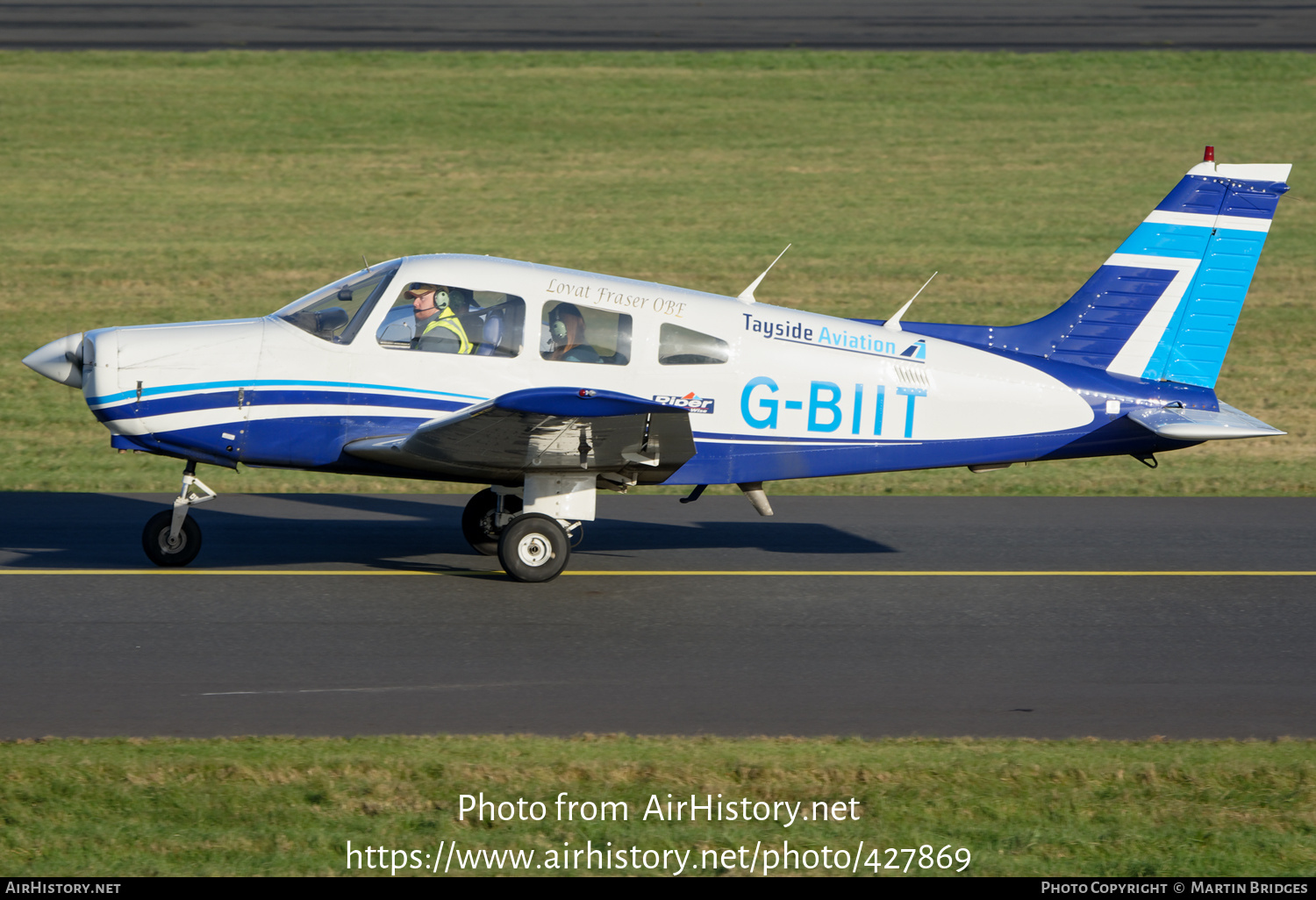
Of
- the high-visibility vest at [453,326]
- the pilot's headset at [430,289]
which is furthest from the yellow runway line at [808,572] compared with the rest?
the pilot's headset at [430,289]

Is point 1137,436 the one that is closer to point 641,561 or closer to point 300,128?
point 641,561

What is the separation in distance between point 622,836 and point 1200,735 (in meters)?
3.26

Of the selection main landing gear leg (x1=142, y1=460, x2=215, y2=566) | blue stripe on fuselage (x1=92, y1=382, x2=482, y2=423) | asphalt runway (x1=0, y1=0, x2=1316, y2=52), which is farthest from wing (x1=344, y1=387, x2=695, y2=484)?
asphalt runway (x1=0, y1=0, x2=1316, y2=52)

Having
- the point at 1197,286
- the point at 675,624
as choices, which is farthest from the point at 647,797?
the point at 1197,286

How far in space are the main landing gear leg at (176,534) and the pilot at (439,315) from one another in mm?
1881

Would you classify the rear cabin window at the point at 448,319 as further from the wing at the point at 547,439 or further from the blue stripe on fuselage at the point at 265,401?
the wing at the point at 547,439

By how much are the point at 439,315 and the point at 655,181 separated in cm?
1659

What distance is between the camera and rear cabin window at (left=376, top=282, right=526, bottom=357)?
32.7 feet

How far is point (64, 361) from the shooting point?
977 centimetres

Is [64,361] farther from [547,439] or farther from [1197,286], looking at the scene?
[1197,286]

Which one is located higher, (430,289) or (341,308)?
(430,289)

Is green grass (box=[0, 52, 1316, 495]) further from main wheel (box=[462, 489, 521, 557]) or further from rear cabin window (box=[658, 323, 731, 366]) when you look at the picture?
rear cabin window (box=[658, 323, 731, 366])

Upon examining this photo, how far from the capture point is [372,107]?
28.7 metres
